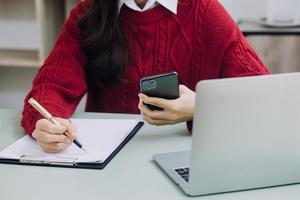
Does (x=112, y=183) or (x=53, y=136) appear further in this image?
(x=53, y=136)

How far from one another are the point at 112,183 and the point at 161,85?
0.24m

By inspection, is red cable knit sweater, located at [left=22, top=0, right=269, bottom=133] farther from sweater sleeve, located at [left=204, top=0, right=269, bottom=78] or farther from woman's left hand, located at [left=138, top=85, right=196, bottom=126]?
woman's left hand, located at [left=138, top=85, right=196, bottom=126]

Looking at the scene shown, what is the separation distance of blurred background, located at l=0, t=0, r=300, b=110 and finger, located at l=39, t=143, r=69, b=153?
56.6 inches

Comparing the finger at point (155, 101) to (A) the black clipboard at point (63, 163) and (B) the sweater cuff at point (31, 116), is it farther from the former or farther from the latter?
(B) the sweater cuff at point (31, 116)

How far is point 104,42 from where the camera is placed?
1428 millimetres

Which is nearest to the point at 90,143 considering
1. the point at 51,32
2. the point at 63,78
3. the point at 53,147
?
the point at 53,147

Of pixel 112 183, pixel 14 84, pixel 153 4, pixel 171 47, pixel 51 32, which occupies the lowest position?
pixel 14 84

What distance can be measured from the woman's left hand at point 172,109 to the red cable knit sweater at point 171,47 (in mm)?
293

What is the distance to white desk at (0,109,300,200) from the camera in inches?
34.9

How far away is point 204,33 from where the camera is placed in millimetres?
1440

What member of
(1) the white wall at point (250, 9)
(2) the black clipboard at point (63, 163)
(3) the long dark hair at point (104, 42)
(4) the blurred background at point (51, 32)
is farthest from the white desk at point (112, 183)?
(1) the white wall at point (250, 9)

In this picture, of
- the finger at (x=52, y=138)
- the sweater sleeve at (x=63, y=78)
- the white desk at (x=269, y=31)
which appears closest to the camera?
the finger at (x=52, y=138)

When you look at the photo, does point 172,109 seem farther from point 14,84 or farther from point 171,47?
point 14,84

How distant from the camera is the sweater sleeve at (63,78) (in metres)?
1.28
